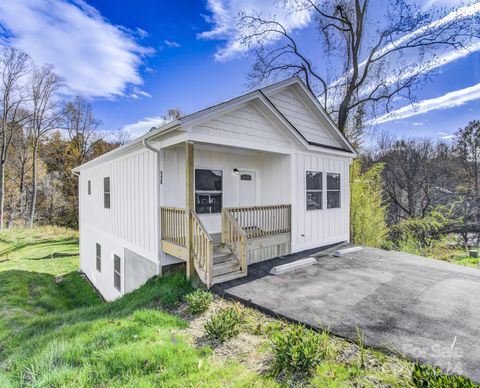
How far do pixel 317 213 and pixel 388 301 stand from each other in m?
4.42

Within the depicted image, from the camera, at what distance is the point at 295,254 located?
792 centimetres

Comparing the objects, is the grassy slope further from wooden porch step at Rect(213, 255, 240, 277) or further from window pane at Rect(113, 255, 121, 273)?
window pane at Rect(113, 255, 121, 273)

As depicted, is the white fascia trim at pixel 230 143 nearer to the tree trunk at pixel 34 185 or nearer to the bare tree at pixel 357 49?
the bare tree at pixel 357 49

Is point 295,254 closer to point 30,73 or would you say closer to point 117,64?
point 117,64

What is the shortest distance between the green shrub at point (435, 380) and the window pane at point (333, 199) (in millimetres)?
7117

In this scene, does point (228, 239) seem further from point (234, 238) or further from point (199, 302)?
point (199, 302)

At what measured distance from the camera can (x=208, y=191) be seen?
7.54 m

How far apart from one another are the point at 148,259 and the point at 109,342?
338 centimetres

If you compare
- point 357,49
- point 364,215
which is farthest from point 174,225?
point 357,49

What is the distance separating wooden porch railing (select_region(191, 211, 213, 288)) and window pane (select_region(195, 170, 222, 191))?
177cm

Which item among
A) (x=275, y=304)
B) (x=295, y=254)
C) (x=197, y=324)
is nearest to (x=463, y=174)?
(x=295, y=254)

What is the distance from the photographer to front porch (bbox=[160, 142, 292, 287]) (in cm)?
574

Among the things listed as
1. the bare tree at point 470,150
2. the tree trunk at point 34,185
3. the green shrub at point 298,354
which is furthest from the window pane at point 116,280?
the bare tree at point 470,150

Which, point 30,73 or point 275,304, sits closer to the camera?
point 275,304
